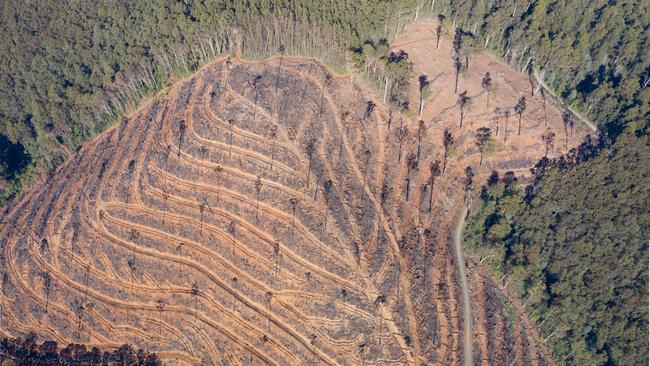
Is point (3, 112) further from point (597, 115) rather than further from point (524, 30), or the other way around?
point (597, 115)

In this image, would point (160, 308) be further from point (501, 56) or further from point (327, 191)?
point (501, 56)

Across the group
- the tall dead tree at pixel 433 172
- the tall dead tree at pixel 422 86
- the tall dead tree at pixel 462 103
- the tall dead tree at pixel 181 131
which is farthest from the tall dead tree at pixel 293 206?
the tall dead tree at pixel 462 103

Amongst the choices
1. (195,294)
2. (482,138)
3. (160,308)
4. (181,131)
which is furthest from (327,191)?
(482,138)

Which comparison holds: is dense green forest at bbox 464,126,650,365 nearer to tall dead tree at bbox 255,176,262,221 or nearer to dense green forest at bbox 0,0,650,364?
dense green forest at bbox 0,0,650,364

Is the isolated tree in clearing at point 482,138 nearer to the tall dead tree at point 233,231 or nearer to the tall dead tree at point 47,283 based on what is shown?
the tall dead tree at point 233,231

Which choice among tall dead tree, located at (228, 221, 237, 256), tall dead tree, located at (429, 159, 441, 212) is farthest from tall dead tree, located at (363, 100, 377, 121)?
tall dead tree, located at (228, 221, 237, 256)
